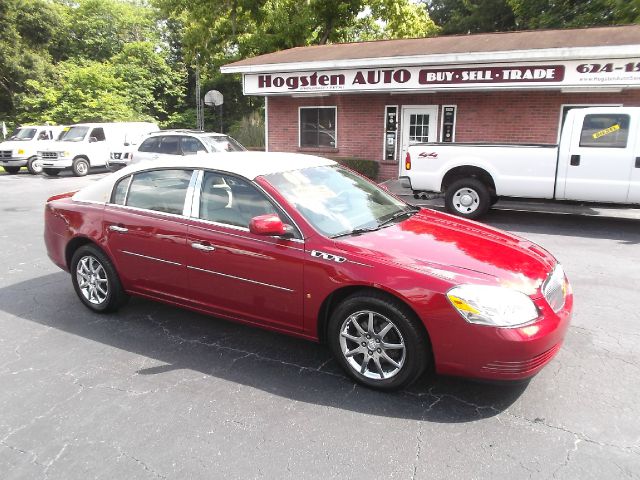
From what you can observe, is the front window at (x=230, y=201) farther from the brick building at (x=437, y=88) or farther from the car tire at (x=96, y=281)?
the brick building at (x=437, y=88)

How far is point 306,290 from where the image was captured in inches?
136

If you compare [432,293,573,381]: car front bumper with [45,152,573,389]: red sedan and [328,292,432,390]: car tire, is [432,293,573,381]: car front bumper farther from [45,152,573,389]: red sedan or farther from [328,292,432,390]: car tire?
[328,292,432,390]: car tire

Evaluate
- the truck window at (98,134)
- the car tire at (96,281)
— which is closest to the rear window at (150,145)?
the truck window at (98,134)

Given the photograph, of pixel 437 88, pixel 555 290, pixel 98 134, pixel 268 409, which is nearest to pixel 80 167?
pixel 98 134

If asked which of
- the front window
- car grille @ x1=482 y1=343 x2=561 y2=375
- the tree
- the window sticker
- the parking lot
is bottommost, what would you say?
the parking lot

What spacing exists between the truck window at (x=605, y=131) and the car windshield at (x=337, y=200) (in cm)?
551

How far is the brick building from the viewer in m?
11.8

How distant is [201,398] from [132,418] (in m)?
0.43

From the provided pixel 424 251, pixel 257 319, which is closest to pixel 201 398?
pixel 257 319

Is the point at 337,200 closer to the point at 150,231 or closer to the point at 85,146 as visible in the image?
the point at 150,231

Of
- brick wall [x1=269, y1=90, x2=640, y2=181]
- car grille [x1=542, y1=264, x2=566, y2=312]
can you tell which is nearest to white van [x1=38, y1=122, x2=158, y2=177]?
brick wall [x1=269, y1=90, x2=640, y2=181]

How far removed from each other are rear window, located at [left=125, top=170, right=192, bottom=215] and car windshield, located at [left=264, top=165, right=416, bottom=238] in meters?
0.83

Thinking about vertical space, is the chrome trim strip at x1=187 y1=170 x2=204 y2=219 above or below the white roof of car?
below

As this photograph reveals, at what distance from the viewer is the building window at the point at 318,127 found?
1585 centimetres
